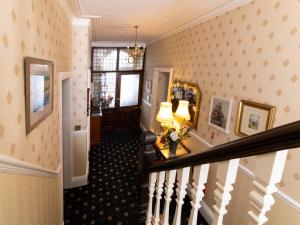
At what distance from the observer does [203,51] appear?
3.27 meters

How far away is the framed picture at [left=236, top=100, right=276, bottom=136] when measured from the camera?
2064 mm

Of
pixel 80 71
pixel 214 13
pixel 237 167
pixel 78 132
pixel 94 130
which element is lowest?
pixel 94 130

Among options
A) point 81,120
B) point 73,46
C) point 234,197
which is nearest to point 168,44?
point 73,46

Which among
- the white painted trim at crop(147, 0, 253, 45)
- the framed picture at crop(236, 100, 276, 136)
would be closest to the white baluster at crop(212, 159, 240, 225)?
the framed picture at crop(236, 100, 276, 136)

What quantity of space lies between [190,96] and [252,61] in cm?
144

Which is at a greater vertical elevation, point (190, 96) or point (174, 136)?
point (190, 96)

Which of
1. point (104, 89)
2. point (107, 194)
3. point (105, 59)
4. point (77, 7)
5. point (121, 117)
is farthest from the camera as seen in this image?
point (121, 117)

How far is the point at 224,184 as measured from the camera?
29.9 inches

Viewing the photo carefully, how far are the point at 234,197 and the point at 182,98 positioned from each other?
1.96 meters

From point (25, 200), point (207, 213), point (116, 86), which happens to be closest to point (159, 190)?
point (25, 200)

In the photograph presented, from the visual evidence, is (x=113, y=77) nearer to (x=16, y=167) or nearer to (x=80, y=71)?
(x=80, y=71)

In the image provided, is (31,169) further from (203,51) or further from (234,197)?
(203,51)

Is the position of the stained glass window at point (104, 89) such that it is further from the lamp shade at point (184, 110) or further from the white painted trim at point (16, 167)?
the white painted trim at point (16, 167)

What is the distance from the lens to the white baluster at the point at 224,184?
731 millimetres
